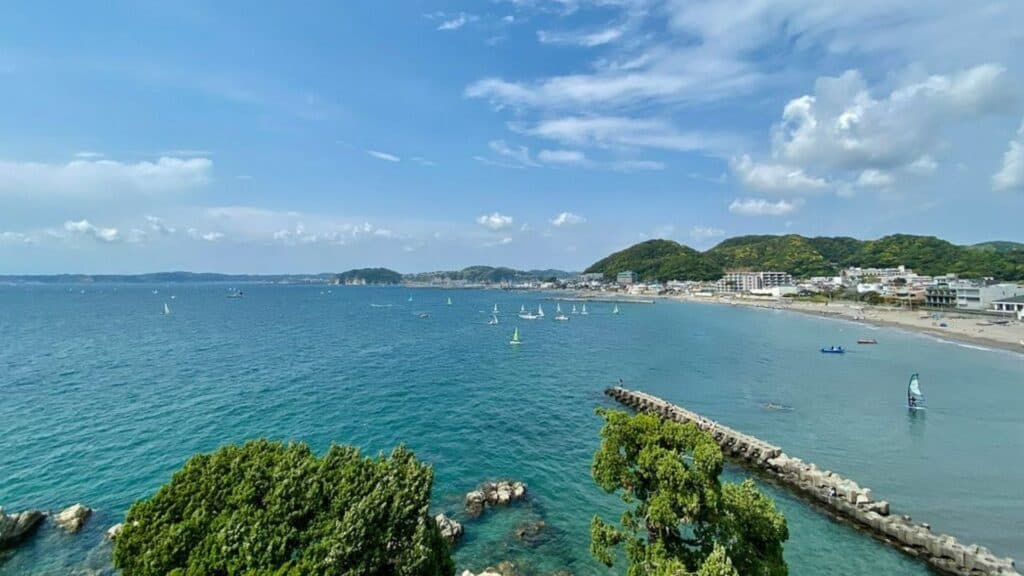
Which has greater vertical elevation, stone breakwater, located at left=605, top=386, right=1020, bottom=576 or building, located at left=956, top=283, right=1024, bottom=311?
building, located at left=956, top=283, right=1024, bottom=311

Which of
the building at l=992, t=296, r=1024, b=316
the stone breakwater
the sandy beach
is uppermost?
the building at l=992, t=296, r=1024, b=316

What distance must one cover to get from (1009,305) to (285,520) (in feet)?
503

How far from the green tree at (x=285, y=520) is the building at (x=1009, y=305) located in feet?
466

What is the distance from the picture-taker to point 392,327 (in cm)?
10450

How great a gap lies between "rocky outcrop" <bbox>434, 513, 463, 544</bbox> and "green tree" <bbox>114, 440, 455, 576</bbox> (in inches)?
344

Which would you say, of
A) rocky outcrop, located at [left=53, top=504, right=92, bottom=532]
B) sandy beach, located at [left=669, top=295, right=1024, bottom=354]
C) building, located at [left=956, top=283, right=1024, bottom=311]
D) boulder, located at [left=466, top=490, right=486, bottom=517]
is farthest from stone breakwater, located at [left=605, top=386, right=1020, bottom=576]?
building, located at [left=956, top=283, right=1024, bottom=311]

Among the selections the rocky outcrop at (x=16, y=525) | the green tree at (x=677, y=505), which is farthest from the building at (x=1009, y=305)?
the rocky outcrop at (x=16, y=525)

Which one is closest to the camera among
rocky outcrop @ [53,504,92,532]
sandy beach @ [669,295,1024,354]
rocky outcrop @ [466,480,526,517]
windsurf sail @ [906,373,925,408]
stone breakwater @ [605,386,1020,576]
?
stone breakwater @ [605,386,1020,576]

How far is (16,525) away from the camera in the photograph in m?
22.1

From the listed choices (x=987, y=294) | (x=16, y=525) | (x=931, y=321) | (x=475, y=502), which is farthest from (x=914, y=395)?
(x=987, y=294)

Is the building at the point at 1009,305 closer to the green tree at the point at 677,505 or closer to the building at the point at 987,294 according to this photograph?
the building at the point at 987,294

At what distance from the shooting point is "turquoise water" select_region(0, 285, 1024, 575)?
2402 centimetres

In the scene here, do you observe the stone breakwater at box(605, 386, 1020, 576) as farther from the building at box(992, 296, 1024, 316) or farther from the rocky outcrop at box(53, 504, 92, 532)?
the building at box(992, 296, 1024, 316)

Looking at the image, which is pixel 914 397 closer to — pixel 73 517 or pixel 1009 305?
pixel 73 517
